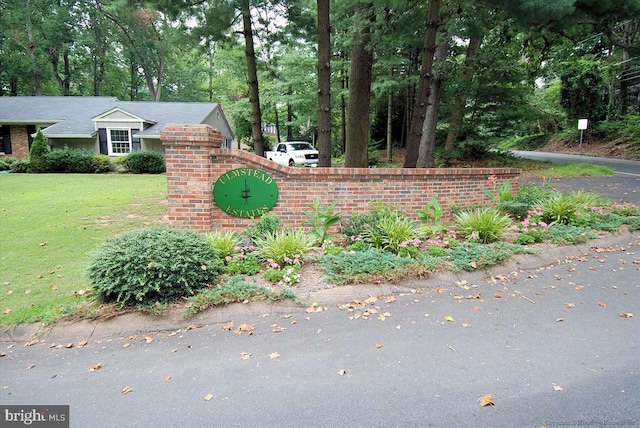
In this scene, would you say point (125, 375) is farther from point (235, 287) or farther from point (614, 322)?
point (614, 322)

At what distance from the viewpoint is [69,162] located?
1759cm

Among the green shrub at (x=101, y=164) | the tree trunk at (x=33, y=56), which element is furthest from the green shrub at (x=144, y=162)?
the tree trunk at (x=33, y=56)

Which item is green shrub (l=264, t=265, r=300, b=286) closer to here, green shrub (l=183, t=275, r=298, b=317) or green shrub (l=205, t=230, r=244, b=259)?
green shrub (l=183, t=275, r=298, b=317)

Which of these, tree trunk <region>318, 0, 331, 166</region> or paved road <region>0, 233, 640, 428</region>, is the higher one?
tree trunk <region>318, 0, 331, 166</region>

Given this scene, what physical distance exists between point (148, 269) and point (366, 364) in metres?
2.32

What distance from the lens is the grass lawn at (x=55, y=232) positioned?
405 cm

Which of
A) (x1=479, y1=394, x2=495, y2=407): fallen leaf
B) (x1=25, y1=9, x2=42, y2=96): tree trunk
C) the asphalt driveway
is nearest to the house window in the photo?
(x1=25, y1=9, x2=42, y2=96): tree trunk

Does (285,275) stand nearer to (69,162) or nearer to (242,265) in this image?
(242,265)

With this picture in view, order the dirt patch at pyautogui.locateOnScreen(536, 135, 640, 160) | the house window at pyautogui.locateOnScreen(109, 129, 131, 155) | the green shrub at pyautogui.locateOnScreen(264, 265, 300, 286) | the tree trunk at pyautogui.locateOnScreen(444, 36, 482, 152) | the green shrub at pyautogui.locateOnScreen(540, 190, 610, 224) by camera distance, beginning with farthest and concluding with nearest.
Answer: the dirt patch at pyautogui.locateOnScreen(536, 135, 640, 160) < the house window at pyautogui.locateOnScreen(109, 129, 131, 155) < the tree trunk at pyautogui.locateOnScreen(444, 36, 482, 152) < the green shrub at pyautogui.locateOnScreen(540, 190, 610, 224) < the green shrub at pyautogui.locateOnScreen(264, 265, 300, 286)

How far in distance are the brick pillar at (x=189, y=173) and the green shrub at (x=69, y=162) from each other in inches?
593

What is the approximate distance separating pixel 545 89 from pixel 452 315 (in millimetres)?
43450

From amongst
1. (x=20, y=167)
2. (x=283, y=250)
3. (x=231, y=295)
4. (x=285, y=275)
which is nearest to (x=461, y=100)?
(x=283, y=250)

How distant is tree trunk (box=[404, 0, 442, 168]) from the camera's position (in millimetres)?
7205

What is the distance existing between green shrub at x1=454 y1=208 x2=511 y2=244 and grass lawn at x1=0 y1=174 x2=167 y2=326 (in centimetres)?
501
